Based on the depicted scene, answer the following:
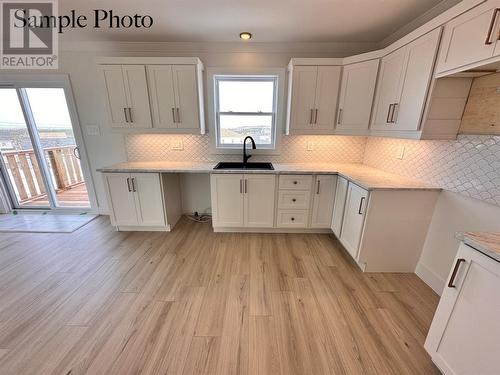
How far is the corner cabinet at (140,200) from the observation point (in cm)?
265

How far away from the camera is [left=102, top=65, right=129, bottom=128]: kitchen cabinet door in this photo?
2537mm

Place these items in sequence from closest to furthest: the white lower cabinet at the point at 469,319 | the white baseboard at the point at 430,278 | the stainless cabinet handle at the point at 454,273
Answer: the white lower cabinet at the point at 469,319
the stainless cabinet handle at the point at 454,273
the white baseboard at the point at 430,278

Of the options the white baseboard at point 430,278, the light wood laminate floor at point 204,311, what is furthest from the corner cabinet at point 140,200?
the white baseboard at point 430,278

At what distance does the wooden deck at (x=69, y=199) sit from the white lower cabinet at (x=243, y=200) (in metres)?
2.60

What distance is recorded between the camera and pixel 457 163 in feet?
5.58

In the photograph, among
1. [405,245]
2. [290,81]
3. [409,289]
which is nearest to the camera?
[409,289]

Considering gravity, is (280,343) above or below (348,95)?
below

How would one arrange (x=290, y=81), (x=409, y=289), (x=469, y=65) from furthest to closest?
(x=290, y=81), (x=409, y=289), (x=469, y=65)

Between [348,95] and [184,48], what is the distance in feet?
7.59

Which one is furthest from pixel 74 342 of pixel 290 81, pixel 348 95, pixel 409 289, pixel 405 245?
pixel 348 95

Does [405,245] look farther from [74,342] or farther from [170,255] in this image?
[74,342]

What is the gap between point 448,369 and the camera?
3.60 feet

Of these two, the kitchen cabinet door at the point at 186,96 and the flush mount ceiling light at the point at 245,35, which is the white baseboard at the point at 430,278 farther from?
the flush mount ceiling light at the point at 245,35

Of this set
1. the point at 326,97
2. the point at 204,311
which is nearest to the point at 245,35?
the point at 326,97
